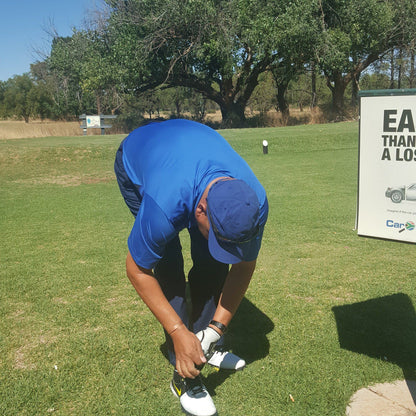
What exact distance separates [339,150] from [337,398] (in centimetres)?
1373

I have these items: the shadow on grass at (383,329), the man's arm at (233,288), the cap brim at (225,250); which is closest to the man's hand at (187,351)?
the man's arm at (233,288)

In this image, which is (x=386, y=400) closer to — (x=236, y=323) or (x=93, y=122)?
(x=236, y=323)

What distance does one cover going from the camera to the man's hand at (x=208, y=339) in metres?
2.63

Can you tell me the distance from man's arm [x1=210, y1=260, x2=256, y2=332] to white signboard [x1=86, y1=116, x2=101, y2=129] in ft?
78.1

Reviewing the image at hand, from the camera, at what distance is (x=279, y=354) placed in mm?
3285

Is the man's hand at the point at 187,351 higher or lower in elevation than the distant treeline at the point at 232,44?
lower

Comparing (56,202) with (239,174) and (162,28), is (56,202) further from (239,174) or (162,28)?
(162,28)

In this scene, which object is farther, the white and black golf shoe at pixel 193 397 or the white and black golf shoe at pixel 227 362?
the white and black golf shoe at pixel 227 362

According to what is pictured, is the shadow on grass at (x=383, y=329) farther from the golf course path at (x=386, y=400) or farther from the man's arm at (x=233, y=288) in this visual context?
the man's arm at (x=233, y=288)

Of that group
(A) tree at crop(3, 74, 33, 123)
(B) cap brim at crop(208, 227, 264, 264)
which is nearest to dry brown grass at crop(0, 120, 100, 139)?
(B) cap brim at crop(208, 227, 264, 264)

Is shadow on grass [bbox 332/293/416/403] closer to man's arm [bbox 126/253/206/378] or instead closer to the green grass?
the green grass

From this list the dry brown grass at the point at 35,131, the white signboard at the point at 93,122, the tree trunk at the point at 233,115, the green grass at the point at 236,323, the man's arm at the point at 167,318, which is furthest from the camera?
the tree trunk at the point at 233,115

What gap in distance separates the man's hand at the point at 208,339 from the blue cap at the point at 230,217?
648 mm

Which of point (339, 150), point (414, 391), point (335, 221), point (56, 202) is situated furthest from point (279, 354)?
point (339, 150)
